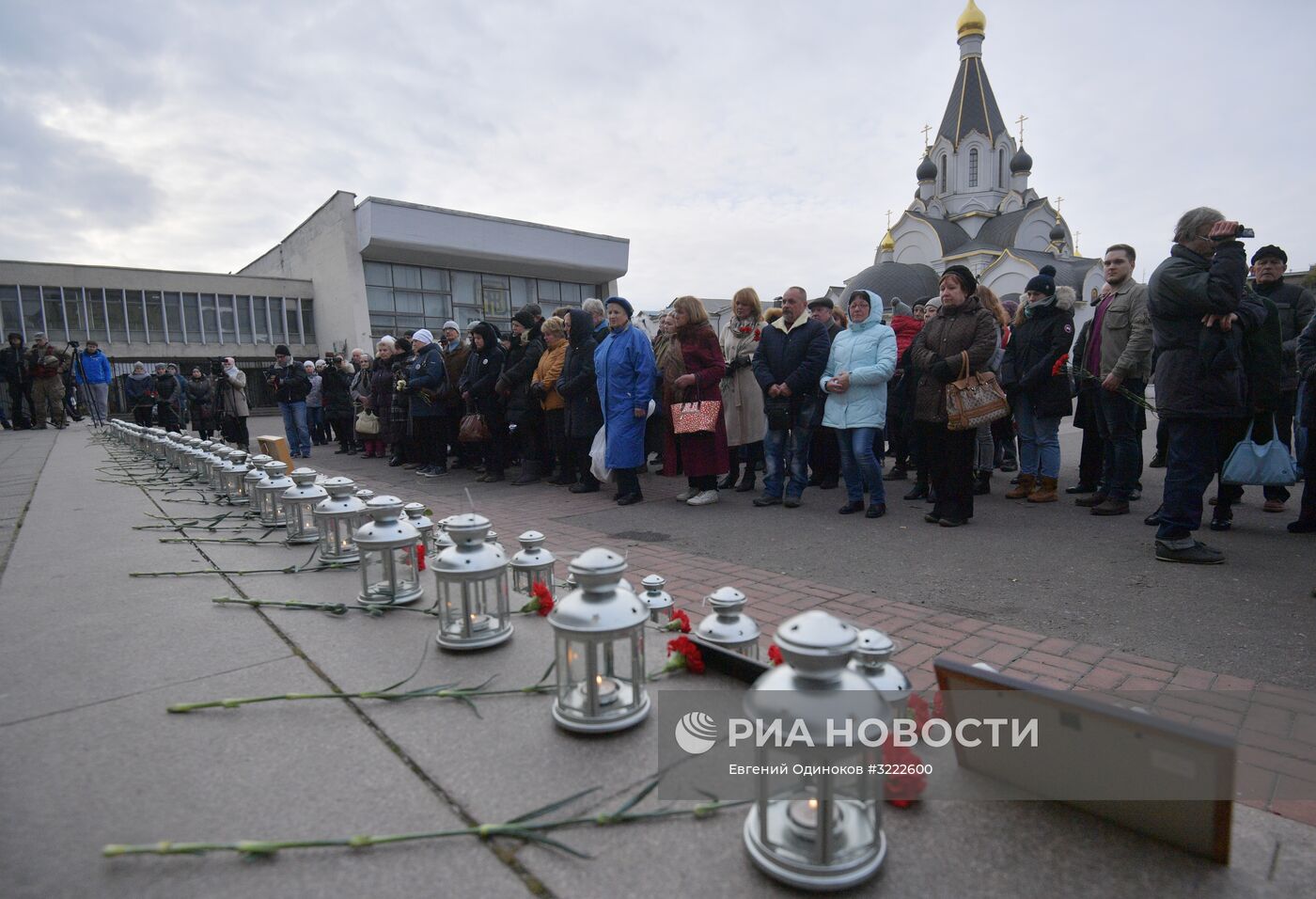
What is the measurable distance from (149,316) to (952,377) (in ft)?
122

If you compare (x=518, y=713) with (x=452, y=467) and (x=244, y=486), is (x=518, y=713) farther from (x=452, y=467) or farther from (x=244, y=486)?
(x=452, y=467)

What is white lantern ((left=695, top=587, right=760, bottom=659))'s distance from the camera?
2.00m

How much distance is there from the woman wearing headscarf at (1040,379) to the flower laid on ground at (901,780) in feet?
17.7

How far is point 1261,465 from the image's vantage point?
15.4ft

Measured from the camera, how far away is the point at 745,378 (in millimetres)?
6945

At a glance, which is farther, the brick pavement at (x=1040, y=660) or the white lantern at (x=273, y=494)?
the white lantern at (x=273, y=494)

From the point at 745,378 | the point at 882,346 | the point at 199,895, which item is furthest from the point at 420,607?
the point at 745,378

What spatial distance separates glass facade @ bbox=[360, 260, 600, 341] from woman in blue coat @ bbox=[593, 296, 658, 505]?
25824 mm

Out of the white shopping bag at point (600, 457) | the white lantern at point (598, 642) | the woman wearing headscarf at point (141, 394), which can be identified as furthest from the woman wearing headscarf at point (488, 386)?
the woman wearing headscarf at point (141, 394)

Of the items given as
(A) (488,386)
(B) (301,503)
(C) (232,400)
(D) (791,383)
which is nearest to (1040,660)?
(B) (301,503)

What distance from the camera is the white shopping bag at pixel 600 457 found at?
268 inches

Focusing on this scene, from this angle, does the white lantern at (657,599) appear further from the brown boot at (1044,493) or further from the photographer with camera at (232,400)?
the photographer with camera at (232,400)

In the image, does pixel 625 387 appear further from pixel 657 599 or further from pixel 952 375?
pixel 657 599

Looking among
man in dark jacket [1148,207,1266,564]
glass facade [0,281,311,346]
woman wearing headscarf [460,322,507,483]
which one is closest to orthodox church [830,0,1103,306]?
glass facade [0,281,311,346]
